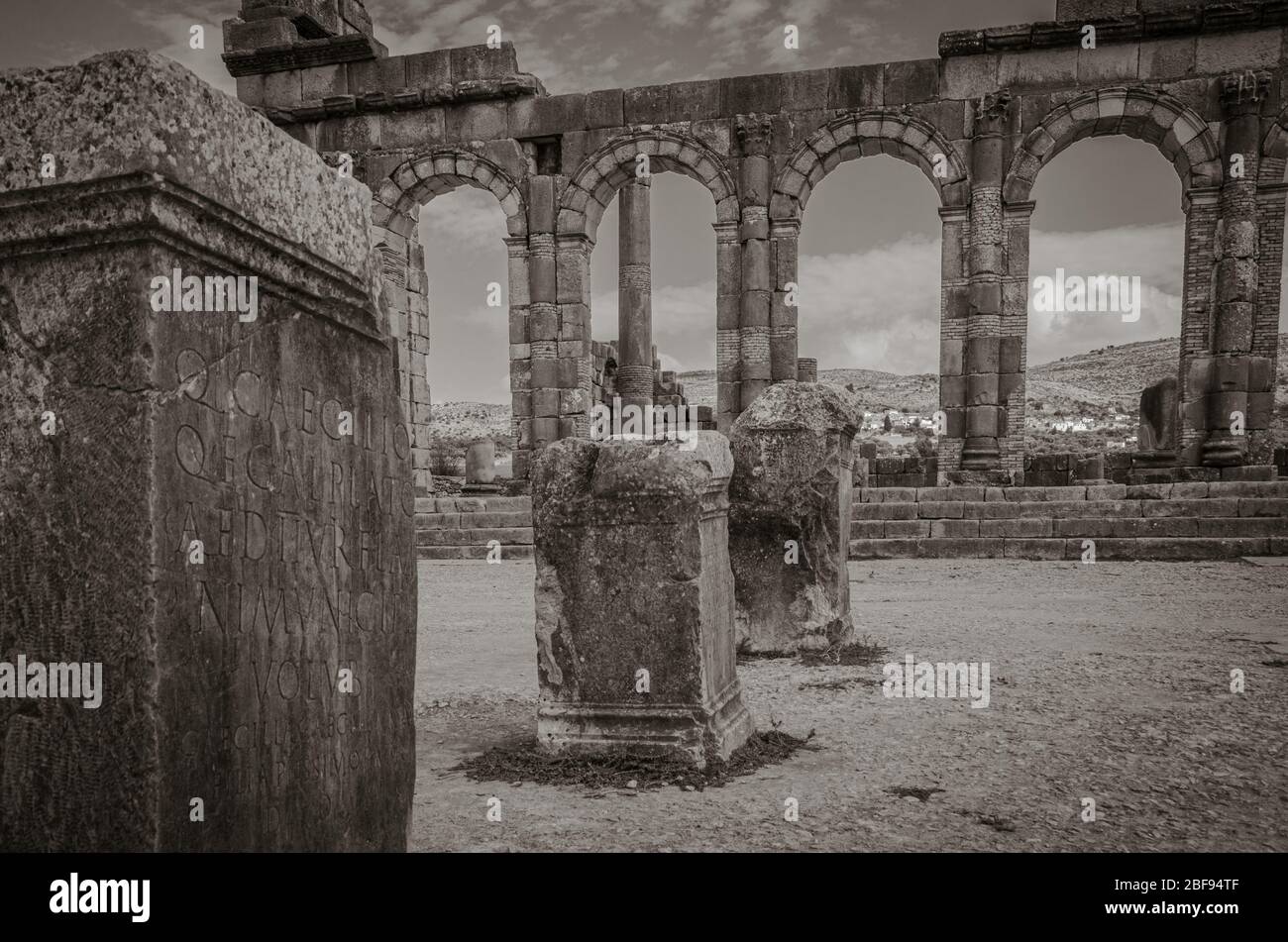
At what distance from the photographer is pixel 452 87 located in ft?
58.6

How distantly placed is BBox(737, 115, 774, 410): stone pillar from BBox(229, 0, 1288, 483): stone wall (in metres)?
0.03

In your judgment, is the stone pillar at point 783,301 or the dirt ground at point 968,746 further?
the stone pillar at point 783,301

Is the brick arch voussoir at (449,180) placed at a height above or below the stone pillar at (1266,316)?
above

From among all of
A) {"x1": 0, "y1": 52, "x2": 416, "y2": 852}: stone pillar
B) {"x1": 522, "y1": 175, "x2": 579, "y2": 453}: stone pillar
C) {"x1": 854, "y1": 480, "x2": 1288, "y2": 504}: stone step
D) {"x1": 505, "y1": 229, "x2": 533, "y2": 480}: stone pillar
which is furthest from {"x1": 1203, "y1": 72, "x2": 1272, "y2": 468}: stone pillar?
{"x1": 0, "y1": 52, "x2": 416, "y2": 852}: stone pillar

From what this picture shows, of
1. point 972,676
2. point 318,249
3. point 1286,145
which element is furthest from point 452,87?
point 318,249

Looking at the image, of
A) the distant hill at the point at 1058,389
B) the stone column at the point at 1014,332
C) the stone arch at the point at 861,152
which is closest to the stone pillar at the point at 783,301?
the stone arch at the point at 861,152

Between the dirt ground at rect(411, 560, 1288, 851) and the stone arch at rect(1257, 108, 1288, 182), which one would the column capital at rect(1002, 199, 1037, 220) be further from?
the dirt ground at rect(411, 560, 1288, 851)

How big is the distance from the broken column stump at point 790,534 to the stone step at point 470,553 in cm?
769

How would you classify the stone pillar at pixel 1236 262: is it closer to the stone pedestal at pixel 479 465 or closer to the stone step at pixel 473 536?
the stone step at pixel 473 536

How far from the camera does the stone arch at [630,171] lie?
56.4 ft

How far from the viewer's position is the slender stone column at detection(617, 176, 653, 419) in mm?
21188

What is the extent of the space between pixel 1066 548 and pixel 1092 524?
0.54m

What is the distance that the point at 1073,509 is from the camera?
42.2ft
